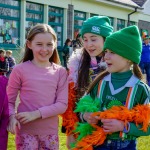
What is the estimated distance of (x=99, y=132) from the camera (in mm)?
2902

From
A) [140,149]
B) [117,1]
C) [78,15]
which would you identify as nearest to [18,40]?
[78,15]

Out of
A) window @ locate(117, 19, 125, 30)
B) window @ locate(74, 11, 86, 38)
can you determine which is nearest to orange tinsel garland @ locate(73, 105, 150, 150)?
window @ locate(74, 11, 86, 38)

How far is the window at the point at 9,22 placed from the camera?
56.1ft

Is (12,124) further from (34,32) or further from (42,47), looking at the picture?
(34,32)

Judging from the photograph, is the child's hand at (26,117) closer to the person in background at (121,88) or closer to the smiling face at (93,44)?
the person in background at (121,88)

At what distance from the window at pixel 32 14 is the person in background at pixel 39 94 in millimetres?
15318

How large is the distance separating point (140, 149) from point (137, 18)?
2504 cm

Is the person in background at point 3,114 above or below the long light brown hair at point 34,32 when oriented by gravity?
below

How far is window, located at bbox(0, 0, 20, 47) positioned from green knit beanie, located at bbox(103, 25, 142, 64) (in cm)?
1449

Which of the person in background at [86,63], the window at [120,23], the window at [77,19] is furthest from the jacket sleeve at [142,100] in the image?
the window at [120,23]

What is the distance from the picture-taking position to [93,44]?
3457mm

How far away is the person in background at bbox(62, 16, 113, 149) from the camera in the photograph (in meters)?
3.50

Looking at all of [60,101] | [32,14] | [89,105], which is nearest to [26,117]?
[60,101]

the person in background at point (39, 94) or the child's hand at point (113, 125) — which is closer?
the child's hand at point (113, 125)
